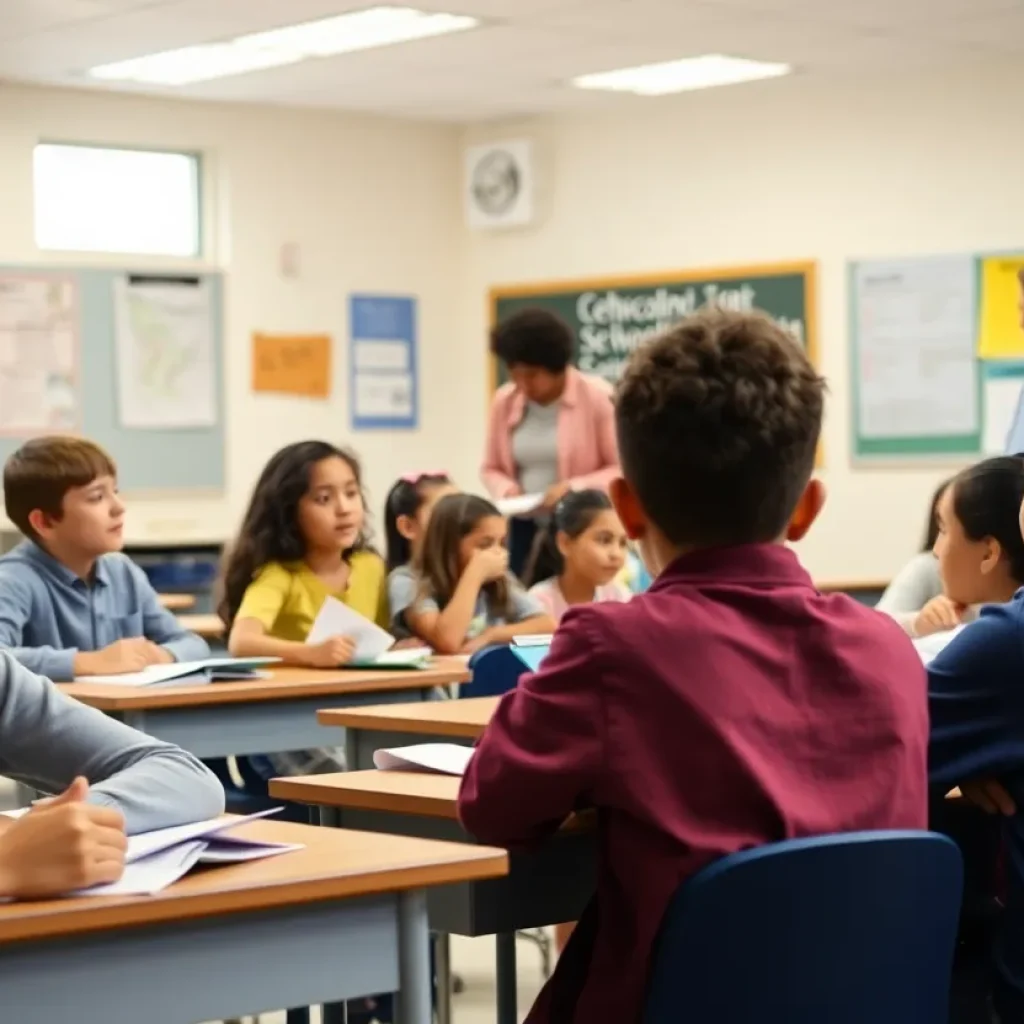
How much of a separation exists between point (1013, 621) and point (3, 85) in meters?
6.43

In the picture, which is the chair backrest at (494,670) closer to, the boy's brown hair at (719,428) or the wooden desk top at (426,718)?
the wooden desk top at (426,718)

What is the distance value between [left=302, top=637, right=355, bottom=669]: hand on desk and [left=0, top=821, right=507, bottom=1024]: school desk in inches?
86.5

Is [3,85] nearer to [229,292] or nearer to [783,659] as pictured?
[229,292]

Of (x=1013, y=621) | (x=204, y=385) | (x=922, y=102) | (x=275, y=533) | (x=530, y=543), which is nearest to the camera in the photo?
(x=1013, y=621)

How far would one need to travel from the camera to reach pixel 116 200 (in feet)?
27.0

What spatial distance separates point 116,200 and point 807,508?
6.60 m

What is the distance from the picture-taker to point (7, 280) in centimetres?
778

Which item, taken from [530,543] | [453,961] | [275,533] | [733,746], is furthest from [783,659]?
[530,543]

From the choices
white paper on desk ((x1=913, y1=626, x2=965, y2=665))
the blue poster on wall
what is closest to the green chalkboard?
the blue poster on wall

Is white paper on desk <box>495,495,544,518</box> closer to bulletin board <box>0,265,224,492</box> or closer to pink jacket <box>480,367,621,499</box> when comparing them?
pink jacket <box>480,367,621,499</box>

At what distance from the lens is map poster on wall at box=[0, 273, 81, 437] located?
306 inches

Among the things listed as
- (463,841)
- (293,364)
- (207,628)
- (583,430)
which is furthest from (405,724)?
(293,364)

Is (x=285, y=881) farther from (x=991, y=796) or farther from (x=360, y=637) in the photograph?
(x=360, y=637)

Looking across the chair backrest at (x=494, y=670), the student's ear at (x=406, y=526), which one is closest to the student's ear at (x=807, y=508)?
the chair backrest at (x=494, y=670)
